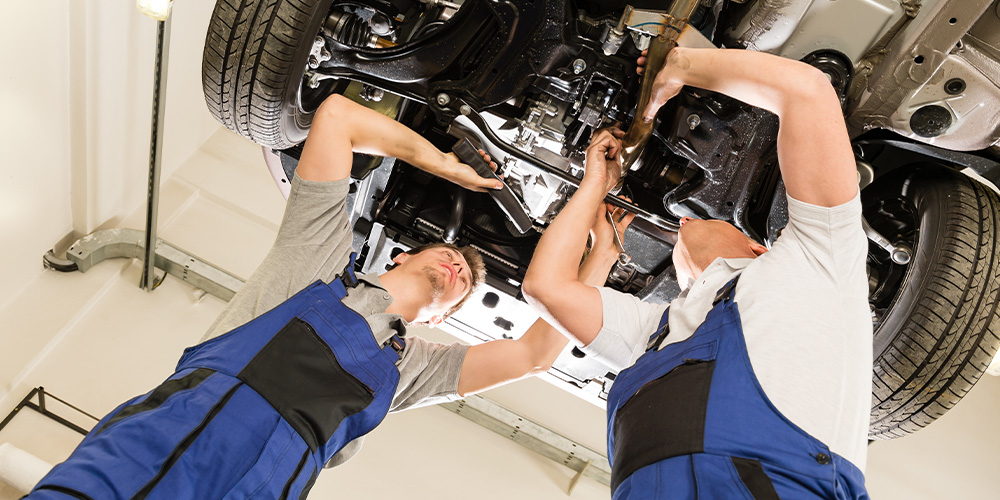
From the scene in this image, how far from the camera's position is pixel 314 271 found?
195 centimetres

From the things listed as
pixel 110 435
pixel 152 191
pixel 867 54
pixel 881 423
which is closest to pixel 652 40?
pixel 867 54

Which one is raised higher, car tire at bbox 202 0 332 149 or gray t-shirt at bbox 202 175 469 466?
car tire at bbox 202 0 332 149

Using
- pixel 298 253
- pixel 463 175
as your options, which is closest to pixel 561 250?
pixel 463 175

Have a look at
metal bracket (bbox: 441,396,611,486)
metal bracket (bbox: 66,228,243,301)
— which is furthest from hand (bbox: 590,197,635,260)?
metal bracket (bbox: 66,228,243,301)

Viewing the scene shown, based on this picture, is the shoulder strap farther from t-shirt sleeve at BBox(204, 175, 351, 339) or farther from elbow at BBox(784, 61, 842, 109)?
elbow at BBox(784, 61, 842, 109)

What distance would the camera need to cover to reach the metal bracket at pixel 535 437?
4.12m

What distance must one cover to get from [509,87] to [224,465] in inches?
49.9

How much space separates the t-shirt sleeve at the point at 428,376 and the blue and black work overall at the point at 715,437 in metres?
0.79

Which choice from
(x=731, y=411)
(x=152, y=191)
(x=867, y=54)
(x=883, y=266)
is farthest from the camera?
(x=152, y=191)

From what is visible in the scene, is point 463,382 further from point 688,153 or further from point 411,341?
point 688,153

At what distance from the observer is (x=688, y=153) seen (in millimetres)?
2051

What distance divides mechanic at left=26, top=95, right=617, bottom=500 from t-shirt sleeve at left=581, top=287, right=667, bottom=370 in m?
0.27

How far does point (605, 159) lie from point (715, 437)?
985mm

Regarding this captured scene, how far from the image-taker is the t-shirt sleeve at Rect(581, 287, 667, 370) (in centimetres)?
179
